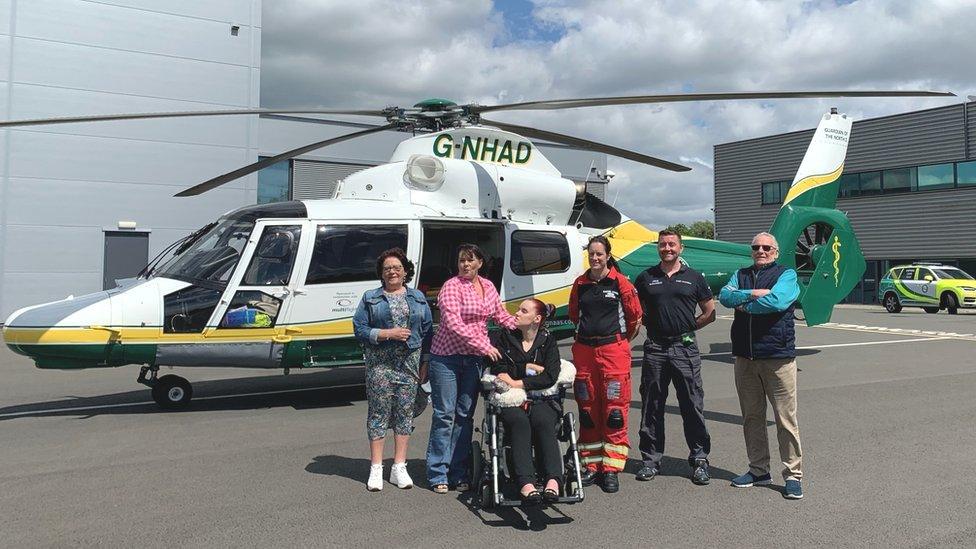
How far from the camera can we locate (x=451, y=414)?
4.64 metres

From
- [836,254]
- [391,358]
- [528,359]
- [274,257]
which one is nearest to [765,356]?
[528,359]

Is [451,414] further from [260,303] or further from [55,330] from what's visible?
[55,330]

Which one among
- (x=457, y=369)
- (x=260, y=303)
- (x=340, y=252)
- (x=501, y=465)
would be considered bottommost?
(x=501, y=465)

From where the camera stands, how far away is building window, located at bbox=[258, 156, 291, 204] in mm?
25094

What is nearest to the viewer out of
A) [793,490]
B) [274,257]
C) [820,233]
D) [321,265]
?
[793,490]

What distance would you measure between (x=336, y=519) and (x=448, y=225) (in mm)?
4510

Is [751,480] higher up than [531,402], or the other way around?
[531,402]

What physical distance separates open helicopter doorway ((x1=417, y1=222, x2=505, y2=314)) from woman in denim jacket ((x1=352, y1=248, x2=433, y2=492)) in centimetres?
328

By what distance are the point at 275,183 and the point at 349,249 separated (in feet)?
63.1

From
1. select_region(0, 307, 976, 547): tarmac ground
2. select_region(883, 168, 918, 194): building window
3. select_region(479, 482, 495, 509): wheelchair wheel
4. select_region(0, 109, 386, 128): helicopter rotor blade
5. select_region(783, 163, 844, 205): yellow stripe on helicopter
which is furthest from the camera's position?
select_region(883, 168, 918, 194): building window

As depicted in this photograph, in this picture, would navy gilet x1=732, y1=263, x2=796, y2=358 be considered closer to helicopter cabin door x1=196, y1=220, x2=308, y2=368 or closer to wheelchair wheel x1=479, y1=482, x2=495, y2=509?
wheelchair wheel x1=479, y1=482, x2=495, y2=509

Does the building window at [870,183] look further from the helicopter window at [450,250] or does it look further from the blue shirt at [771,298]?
the blue shirt at [771,298]

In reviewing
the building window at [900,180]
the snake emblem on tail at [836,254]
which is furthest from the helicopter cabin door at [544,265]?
the building window at [900,180]

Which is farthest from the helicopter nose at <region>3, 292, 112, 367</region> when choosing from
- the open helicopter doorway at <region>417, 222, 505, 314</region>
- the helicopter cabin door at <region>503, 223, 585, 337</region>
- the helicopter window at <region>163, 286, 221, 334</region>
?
the helicopter cabin door at <region>503, 223, 585, 337</region>
